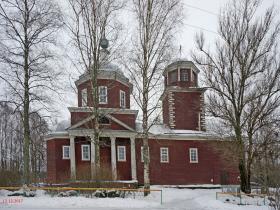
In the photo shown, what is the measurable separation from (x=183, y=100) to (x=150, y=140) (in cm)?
625

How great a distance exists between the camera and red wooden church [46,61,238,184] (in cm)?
3694

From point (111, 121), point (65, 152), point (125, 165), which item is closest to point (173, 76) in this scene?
point (111, 121)

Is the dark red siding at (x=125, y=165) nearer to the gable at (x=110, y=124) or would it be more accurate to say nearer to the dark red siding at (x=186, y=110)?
the gable at (x=110, y=124)

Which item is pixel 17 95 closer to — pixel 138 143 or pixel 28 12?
pixel 28 12

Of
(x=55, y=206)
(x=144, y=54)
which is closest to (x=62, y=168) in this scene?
(x=144, y=54)

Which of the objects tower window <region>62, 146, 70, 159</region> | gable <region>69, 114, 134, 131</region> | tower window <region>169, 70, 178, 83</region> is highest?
tower window <region>169, 70, 178, 83</region>

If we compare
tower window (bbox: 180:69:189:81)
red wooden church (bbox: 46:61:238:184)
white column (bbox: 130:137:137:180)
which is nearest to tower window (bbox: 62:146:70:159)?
red wooden church (bbox: 46:61:238:184)

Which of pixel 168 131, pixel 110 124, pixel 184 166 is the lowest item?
pixel 184 166

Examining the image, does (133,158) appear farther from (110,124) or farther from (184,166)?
(184,166)

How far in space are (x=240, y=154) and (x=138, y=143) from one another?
47.4ft

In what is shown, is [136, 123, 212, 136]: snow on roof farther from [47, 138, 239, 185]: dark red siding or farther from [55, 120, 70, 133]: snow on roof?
[55, 120, 70, 133]: snow on roof

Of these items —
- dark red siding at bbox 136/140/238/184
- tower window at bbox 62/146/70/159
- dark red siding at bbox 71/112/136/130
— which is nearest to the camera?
dark red siding at bbox 71/112/136/130

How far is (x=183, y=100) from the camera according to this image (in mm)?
42438

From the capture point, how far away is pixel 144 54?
2672cm
